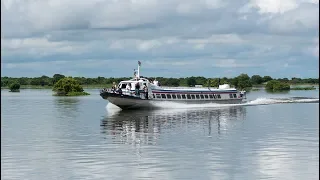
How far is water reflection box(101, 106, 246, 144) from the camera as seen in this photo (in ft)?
158

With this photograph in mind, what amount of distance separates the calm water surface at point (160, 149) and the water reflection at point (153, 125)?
3.2 inches

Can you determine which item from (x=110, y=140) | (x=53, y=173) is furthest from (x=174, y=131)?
(x=53, y=173)

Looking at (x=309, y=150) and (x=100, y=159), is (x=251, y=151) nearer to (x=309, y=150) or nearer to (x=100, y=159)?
(x=309, y=150)

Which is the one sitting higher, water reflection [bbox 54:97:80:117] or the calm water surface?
water reflection [bbox 54:97:80:117]

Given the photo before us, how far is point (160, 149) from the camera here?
1535 inches

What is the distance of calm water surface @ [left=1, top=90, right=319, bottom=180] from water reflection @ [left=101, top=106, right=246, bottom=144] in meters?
0.08

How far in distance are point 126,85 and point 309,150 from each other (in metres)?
44.4

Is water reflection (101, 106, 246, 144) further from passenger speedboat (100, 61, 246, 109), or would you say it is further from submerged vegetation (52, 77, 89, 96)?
submerged vegetation (52, 77, 89, 96)

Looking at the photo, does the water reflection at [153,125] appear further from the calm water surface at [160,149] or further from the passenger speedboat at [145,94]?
the passenger speedboat at [145,94]

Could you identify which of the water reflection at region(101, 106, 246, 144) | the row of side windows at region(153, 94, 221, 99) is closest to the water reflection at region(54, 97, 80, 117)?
the water reflection at region(101, 106, 246, 144)

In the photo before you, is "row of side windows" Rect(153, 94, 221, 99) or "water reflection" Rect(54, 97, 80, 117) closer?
"water reflection" Rect(54, 97, 80, 117)

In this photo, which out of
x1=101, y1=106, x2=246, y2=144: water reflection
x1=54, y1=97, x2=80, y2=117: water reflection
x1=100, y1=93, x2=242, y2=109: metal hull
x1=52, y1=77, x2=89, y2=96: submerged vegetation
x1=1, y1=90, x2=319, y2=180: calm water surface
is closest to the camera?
x1=1, y1=90, x2=319, y2=180: calm water surface

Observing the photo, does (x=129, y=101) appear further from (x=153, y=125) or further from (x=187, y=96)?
(x=153, y=125)

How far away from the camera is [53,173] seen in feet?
98.7
